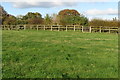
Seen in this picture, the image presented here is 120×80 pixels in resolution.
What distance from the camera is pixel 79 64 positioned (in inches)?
318

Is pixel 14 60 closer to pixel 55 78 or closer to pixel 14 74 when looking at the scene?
pixel 14 74

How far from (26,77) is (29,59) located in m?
2.54

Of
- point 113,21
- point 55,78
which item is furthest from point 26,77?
point 113,21

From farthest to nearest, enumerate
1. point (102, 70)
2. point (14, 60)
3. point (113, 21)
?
point (113, 21)
point (14, 60)
point (102, 70)

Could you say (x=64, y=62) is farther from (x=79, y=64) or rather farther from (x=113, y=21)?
(x=113, y=21)

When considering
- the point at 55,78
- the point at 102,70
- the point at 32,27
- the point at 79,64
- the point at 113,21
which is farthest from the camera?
the point at 32,27

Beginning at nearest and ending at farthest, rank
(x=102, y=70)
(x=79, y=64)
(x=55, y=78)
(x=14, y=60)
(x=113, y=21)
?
(x=55, y=78)
(x=102, y=70)
(x=79, y=64)
(x=14, y=60)
(x=113, y=21)

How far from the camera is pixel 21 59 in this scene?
8.88 m

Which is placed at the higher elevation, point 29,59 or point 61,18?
point 61,18

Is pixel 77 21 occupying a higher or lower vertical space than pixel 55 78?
higher

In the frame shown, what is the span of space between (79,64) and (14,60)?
2.70 m

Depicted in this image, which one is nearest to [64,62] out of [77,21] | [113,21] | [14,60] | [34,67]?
[34,67]

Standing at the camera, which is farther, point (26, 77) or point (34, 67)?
point (34, 67)

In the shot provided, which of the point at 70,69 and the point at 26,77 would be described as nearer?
the point at 26,77
